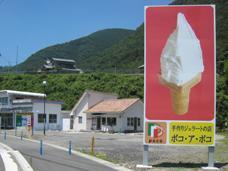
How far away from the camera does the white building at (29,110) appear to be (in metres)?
70.0

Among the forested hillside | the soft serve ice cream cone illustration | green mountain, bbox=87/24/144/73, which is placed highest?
green mountain, bbox=87/24/144/73

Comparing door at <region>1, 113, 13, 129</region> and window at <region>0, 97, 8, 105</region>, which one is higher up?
window at <region>0, 97, 8, 105</region>

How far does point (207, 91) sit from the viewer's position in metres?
17.2

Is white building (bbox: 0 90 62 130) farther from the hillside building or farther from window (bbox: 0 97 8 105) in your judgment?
the hillside building

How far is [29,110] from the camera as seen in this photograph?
69.9 meters

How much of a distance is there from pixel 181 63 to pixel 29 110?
54.7 metres

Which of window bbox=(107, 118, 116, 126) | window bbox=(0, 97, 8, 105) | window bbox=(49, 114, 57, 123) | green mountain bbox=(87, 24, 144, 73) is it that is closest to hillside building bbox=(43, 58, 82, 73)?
green mountain bbox=(87, 24, 144, 73)

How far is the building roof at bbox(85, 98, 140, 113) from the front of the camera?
63809 millimetres

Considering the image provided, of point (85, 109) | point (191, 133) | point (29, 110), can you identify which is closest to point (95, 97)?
point (85, 109)

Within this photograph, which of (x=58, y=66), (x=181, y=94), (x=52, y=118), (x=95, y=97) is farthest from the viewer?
A: (x=58, y=66)

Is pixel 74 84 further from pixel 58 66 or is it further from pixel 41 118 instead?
pixel 58 66

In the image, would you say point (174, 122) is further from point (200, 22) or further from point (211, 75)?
point (200, 22)

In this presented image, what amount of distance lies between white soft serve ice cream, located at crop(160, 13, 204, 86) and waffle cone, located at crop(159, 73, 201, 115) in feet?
0.42

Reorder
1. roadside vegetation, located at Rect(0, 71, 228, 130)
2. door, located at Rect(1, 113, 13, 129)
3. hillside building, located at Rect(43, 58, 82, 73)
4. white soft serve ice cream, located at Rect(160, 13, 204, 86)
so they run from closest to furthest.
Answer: white soft serve ice cream, located at Rect(160, 13, 204, 86)
door, located at Rect(1, 113, 13, 129)
roadside vegetation, located at Rect(0, 71, 228, 130)
hillside building, located at Rect(43, 58, 82, 73)
